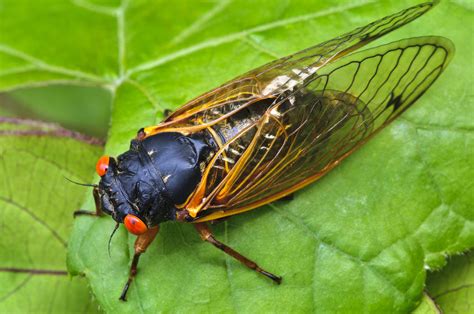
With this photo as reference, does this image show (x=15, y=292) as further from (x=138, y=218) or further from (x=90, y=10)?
(x=90, y=10)

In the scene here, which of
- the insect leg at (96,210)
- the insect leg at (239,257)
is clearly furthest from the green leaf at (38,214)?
the insect leg at (239,257)

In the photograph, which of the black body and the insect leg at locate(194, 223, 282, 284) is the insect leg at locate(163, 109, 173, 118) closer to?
the black body

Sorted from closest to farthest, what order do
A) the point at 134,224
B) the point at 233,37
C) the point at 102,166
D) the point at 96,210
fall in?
the point at 134,224 < the point at 102,166 < the point at 96,210 < the point at 233,37

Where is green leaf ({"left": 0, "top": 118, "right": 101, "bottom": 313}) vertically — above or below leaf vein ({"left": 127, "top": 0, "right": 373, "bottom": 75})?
below

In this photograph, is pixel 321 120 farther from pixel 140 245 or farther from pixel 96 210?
pixel 96 210

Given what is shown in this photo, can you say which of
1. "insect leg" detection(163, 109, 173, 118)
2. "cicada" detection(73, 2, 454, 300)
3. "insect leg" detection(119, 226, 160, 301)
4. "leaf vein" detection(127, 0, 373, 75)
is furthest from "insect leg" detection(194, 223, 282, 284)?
"leaf vein" detection(127, 0, 373, 75)

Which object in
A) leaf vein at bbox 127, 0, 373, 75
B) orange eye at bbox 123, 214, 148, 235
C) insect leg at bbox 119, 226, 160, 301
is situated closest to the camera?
orange eye at bbox 123, 214, 148, 235

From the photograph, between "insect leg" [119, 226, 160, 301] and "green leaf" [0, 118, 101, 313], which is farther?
"green leaf" [0, 118, 101, 313]

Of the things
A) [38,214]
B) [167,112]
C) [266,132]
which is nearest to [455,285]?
[266,132]

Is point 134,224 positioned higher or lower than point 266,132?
lower
